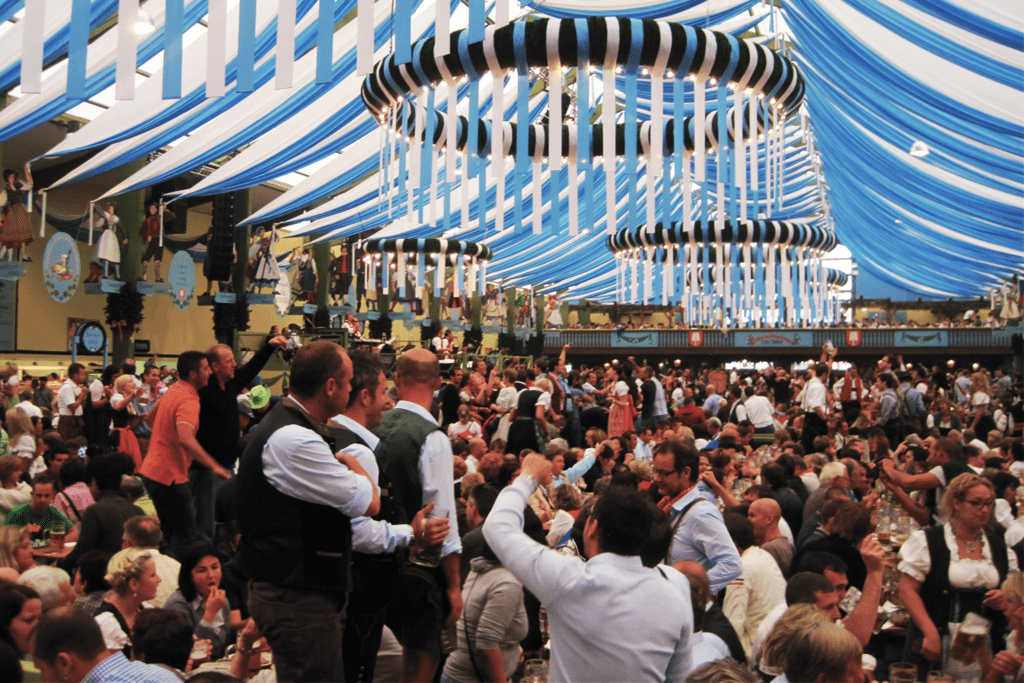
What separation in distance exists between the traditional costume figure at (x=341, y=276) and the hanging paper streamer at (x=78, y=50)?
504 inches

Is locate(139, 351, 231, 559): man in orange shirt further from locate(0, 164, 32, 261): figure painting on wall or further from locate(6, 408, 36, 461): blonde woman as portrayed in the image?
locate(0, 164, 32, 261): figure painting on wall

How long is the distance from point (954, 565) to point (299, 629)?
2192mm

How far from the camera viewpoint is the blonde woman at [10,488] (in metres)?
4.48

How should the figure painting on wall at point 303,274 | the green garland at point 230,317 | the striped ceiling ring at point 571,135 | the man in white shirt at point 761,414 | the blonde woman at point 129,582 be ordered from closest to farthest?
1. the blonde woman at point 129,582
2. the striped ceiling ring at point 571,135
3. the man in white shirt at point 761,414
4. the green garland at point 230,317
5. the figure painting on wall at point 303,274

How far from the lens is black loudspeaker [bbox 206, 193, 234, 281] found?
501 inches

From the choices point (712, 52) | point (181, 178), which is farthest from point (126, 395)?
point (181, 178)

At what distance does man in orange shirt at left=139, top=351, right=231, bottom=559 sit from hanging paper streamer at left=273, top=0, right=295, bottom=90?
1724 mm

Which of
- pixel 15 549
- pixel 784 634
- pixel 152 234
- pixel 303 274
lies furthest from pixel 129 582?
pixel 303 274

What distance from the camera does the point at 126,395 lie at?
6926 mm

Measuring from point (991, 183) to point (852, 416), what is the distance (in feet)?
11.0

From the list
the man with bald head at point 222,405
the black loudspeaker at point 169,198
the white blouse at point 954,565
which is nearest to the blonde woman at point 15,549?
the man with bald head at point 222,405

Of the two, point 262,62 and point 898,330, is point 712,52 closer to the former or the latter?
point 262,62

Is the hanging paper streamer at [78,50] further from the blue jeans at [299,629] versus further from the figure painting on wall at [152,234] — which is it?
the figure painting on wall at [152,234]

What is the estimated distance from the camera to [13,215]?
10.3m
